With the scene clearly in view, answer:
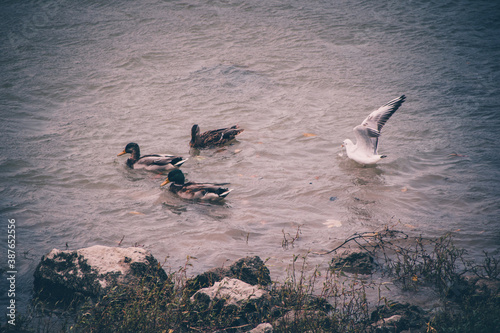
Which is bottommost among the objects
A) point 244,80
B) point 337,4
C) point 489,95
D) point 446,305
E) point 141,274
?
point 446,305

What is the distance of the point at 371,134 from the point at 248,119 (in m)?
3.55

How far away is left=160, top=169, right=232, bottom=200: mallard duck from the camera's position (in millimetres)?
7211

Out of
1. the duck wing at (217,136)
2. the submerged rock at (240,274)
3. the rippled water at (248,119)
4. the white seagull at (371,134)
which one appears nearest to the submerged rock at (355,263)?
the rippled water at (248,119)

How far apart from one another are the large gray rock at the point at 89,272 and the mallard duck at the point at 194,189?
2.55 meters

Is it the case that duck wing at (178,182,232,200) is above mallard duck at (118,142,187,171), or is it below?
below

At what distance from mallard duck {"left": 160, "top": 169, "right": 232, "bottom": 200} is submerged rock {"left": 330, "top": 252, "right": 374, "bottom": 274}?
2599 mm

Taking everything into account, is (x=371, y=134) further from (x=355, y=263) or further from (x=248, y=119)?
(x=355, y=263)

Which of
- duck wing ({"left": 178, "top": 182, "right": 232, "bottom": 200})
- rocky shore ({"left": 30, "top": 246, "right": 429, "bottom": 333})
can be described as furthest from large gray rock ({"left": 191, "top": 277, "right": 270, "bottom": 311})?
duck wing ({"left": 178, "top": 182, "right": 232, "bottom": 200})

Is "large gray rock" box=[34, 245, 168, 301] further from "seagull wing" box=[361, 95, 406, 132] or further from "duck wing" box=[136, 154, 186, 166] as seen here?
"seagull wing" box=[361, 95, 406, 132]

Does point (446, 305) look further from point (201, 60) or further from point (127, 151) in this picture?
point (201, 60)

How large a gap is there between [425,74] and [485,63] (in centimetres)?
198

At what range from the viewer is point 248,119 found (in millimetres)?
10891

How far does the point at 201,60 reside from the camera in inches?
555

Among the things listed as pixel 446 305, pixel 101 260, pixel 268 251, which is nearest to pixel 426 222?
pixel 446 305
